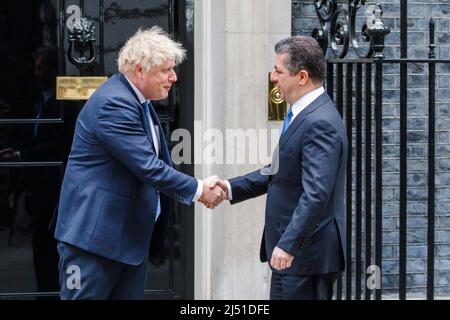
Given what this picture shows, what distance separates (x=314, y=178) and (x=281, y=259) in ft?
1.25

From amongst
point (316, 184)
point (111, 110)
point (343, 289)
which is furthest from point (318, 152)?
point (343, 289)

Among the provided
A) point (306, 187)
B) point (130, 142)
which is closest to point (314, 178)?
point (306, 187)

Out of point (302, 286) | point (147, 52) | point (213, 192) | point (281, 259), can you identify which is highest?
point (147, 52)

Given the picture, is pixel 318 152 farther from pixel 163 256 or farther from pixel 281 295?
pixel 163 256

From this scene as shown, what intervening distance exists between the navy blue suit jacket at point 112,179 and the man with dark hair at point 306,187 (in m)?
0.55

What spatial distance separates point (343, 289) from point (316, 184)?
190cm

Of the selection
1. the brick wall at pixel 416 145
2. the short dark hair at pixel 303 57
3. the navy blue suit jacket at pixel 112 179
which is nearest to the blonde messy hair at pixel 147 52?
the navy blue suit jacket at pixel 112 179

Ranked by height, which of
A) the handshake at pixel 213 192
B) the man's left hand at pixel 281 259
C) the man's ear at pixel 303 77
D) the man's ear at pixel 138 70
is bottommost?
the man's left hand at pixel 281 259

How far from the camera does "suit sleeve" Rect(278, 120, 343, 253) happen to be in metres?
3.96

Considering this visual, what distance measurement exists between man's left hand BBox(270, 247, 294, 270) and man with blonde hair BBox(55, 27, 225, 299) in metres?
0.59

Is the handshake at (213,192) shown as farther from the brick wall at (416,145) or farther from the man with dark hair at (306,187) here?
the brick wall at (416,145)

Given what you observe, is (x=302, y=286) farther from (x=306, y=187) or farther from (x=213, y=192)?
(x=213, y=192)

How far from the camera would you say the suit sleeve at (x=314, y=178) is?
3.96 m

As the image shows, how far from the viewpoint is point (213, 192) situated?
181 inches
